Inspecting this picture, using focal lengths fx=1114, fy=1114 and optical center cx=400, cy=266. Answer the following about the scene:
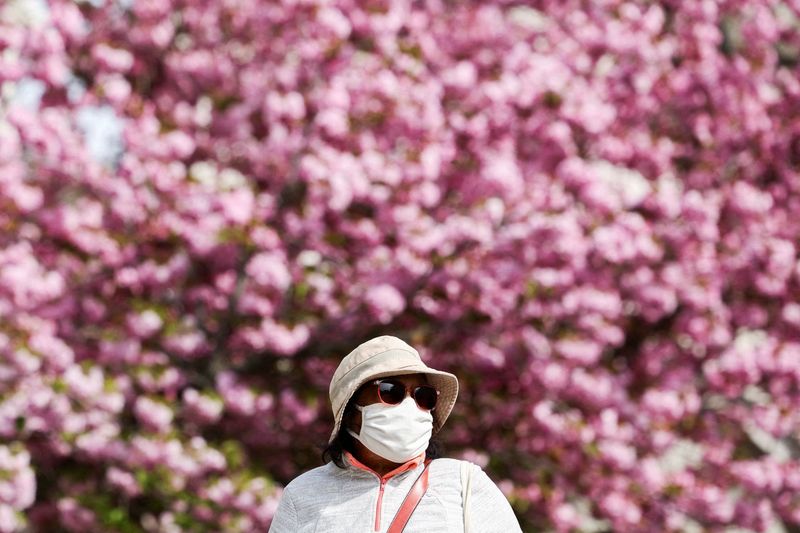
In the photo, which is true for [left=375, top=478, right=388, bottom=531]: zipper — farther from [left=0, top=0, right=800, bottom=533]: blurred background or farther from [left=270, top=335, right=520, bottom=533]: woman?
[left=0, top=0, right=800, bottom=533]: blurred background

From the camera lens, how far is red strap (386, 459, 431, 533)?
2566 mm

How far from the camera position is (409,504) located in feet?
8.50

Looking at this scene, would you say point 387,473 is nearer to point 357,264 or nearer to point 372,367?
point 372,367

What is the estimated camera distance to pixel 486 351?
7676mm

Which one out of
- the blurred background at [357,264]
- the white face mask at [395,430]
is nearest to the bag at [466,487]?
the white face mask at [395,430]

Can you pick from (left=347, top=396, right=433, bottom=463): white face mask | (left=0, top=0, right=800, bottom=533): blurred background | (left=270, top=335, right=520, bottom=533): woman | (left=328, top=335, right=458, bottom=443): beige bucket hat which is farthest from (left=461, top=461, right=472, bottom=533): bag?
(left=0, top=0, right=800, bottom=533): blurred background

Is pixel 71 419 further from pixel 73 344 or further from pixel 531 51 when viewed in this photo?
pixel 531 51

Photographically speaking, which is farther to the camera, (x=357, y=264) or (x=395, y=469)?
(x=357, y=264)

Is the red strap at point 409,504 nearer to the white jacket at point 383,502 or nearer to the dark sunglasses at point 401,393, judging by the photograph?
the white jacket at point 383,502

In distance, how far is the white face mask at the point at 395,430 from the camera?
8.57 ft

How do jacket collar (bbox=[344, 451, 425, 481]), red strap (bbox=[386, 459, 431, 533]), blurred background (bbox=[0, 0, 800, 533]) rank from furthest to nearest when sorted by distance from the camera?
blurred background (bbox=[0, 0, 800, 533]), jacket collar (bbox=[344, 451, 425, 481]), red strap (bbox=[386, 459, 431, 533])

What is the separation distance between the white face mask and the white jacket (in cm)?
6

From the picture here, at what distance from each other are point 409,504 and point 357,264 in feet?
16.8

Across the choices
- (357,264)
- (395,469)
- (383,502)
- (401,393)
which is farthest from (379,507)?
(357,264)
